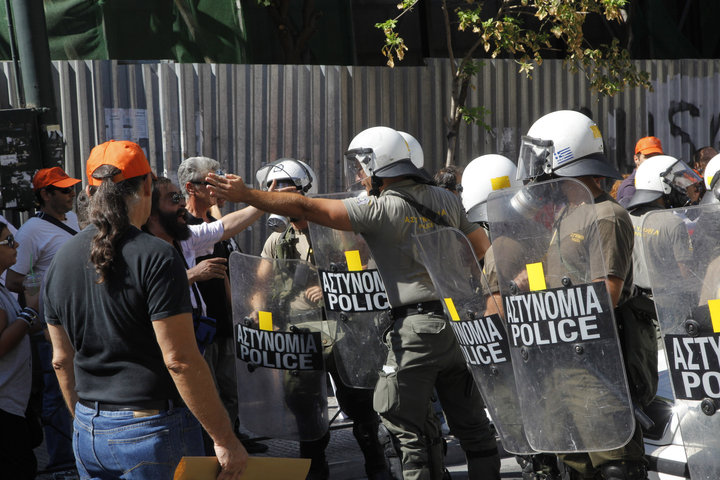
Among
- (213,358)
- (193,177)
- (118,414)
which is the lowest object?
(213,358)

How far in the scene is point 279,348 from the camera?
479 cm

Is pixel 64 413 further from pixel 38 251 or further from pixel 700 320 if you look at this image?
pixel 700 320

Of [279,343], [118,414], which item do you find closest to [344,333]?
[279,343]

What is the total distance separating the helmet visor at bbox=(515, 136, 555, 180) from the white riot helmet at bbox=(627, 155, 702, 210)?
2397 millimetres

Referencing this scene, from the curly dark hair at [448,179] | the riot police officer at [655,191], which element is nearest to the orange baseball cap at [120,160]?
the riot police officer at [655,191]

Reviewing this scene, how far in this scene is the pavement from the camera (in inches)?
214

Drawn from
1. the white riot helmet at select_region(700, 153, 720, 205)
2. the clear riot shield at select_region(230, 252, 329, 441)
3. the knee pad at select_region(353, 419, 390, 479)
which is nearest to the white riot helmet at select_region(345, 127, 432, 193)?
the clear riot shield at select_region(230, 252, 329, 441)

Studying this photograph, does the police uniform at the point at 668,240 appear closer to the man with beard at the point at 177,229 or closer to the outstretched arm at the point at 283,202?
the outstretched arm at the point at 283,202

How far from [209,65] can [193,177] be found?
9.04 ft

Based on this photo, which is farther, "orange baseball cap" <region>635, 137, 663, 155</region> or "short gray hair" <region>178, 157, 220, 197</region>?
"orange baseball cap" <region>635, 137, 663, 155</region>

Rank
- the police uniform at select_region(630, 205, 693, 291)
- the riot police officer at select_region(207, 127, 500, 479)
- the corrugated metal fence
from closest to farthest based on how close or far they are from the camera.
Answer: the police uniform at select_region(630, 205, 693, 291) → the riot police officer at select_region(207, 127, 500, 479) → the corrugated metal fence

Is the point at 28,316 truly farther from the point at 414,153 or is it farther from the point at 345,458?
the point at 345,458

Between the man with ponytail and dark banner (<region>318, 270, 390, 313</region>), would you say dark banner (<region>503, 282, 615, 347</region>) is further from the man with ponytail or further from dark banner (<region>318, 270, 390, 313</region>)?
the man with ponytail

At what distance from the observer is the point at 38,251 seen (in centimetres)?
554
